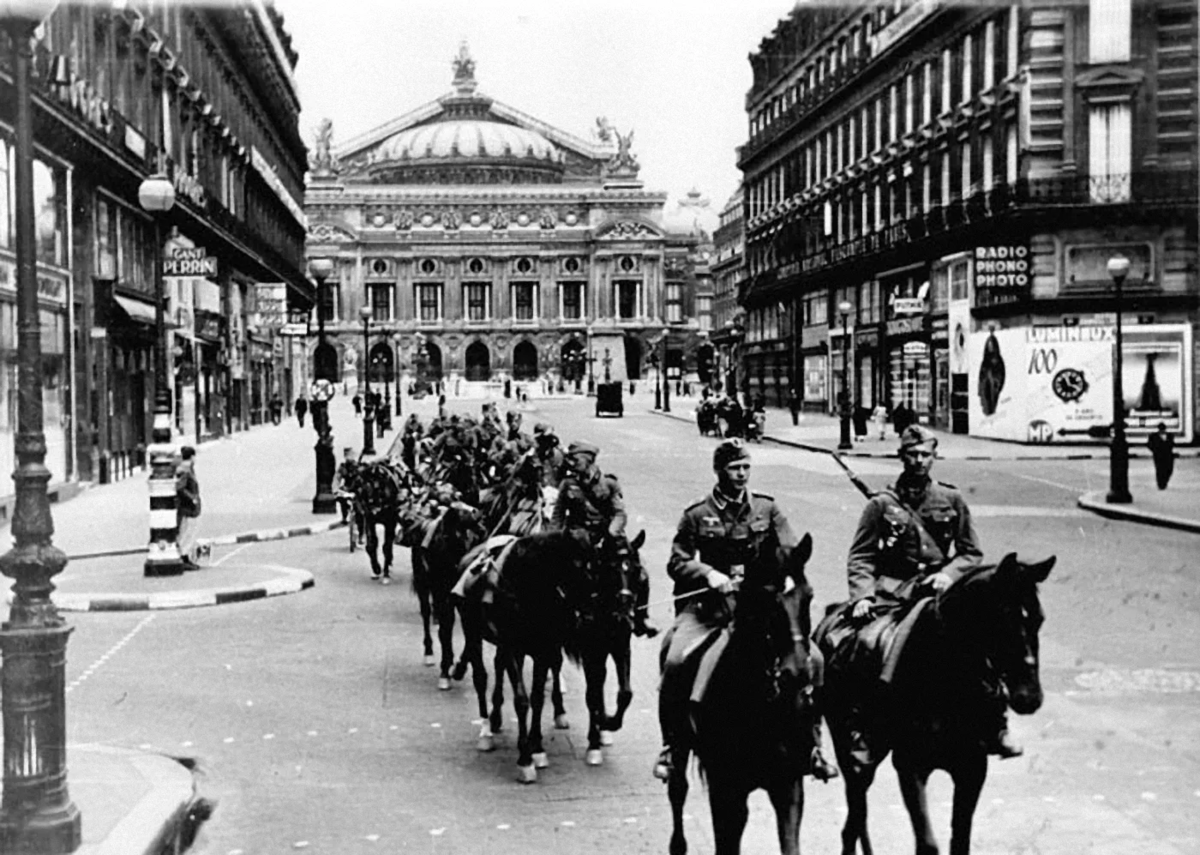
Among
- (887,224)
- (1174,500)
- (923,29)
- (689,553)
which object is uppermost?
(923,29)

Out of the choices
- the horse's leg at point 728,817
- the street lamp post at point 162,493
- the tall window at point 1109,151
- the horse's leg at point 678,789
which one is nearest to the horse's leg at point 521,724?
the horse's leg at point 678,789

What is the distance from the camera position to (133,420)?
1369 inches

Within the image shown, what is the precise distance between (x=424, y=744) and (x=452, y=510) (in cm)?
237

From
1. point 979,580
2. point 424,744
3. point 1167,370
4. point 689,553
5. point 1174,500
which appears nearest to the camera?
point 979,580

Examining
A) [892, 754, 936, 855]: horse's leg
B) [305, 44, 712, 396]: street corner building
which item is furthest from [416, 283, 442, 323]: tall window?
[892, 754, 936, 855]: horse's leg

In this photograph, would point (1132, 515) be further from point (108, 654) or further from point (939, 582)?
point (939, 582)

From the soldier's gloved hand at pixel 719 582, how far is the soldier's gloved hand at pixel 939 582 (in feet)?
2.86

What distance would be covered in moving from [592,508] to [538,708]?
47.0 inches

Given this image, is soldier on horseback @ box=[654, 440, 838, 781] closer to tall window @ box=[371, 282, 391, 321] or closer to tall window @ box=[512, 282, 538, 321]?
tall window @ box=[371, 282, 391, 321]

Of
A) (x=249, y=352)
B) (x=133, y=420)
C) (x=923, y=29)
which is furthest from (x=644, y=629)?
(x=249, y=352)

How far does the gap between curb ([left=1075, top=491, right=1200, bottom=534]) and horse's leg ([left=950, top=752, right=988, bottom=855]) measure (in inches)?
655

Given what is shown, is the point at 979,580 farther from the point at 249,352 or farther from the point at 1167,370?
the point at 249,352

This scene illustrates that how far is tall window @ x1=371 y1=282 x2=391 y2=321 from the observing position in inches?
5792

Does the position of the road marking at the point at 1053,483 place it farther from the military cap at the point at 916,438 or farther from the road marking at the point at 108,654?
the military cap at the point at 916,438
